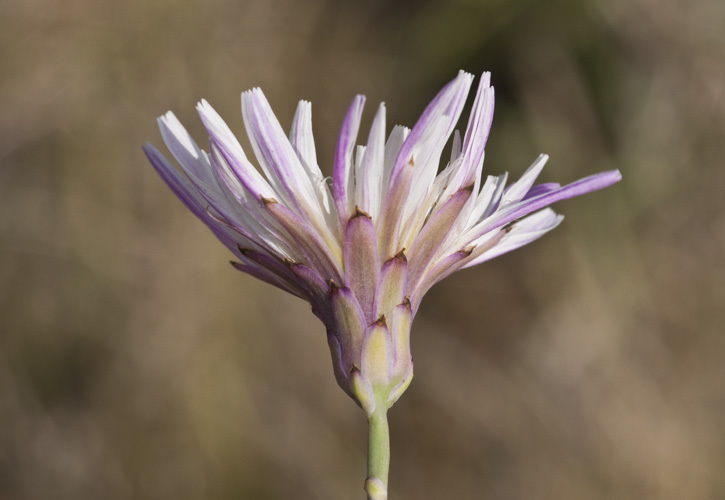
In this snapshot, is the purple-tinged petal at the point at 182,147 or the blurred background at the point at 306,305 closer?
the purple-tinged petal at the point at 182,147

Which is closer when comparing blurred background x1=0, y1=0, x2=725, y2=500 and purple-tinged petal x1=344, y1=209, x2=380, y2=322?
purple-tinged petal x1=344, y1=209, x2=380, y2=322

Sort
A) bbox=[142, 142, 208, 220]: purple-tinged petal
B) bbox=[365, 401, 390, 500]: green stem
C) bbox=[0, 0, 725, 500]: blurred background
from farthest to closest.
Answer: bbox=[0, 0, 725, 500]: blurred background, bbox=[142, 142, 208, 220]: purple-tinged petal, bbox=[365, 401, 390, 500]: green stem

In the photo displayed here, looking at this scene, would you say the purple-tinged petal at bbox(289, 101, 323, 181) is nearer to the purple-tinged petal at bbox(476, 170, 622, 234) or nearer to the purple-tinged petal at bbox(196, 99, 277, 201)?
the purple-tinged petal at bbox(196, 99, 277, 201)

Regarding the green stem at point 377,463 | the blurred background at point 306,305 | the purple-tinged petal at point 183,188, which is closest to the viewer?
the green stem at point 377,463

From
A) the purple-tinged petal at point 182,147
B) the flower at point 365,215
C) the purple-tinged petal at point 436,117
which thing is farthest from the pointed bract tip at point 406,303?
the purple-tinged petal at point 182,147

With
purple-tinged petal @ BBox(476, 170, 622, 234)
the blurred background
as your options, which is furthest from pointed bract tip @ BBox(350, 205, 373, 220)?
the blurred background

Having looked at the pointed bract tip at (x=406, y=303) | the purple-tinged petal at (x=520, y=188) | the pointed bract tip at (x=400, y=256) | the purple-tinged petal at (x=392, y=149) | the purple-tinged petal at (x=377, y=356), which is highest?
the purple-tinged petal at (x=392, y=149)

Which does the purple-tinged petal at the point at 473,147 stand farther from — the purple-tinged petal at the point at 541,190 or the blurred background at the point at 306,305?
the blurred background at the point at 306,305
